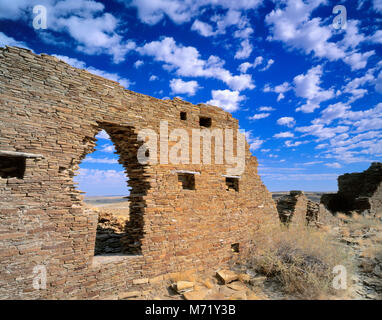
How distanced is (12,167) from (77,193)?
1.27 meters

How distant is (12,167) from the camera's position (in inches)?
163

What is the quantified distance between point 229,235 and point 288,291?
2.27m

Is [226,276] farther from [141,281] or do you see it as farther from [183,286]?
[141,281]

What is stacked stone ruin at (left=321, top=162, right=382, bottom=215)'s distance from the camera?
50.3 ft

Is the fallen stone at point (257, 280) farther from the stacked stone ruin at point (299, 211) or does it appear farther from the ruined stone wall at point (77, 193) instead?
the stacked stone ruin at point (299, 211)

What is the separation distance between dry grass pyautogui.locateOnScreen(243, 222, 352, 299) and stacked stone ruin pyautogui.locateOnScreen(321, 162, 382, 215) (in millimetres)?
11165

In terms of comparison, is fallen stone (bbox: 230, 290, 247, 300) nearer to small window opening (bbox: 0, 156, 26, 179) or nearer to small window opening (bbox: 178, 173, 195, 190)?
small window opening (bbox: 178, 173, 195, 190)

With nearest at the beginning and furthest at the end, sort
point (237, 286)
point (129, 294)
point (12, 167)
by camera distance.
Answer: point (12, 167)
point (129, 294)
point (237, 286)

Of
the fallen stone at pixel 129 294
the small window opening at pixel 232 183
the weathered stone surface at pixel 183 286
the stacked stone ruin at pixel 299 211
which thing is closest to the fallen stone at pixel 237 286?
the weathered stone surface at pixel 183 286

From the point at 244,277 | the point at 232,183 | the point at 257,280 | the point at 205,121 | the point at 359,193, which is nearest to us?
the point at 257,280

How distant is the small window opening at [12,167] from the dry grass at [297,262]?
20.6 feet

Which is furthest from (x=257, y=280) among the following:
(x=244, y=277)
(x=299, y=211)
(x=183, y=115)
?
(x=299, y=211)

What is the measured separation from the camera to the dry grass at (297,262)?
485 centimetres

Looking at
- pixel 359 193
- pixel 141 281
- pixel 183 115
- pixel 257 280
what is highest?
pixel 183 115
